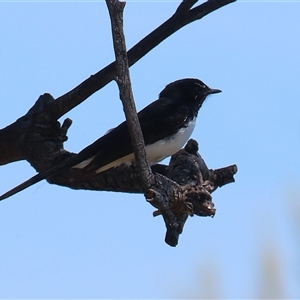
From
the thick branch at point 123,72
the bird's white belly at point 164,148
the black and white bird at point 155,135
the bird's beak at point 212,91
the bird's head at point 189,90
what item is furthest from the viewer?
the bird's beak at point 212,91

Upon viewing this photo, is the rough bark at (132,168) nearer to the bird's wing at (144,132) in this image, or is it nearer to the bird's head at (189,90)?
the bird's wing at (144,132)

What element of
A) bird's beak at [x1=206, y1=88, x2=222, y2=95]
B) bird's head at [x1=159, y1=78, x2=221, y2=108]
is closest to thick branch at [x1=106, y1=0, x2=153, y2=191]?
bird's head at [x1=159, y1=78, x2=221, y2=108]

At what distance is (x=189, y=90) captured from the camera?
23.1 feet

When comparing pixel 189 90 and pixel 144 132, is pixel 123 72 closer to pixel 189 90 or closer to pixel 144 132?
pixel 144 132

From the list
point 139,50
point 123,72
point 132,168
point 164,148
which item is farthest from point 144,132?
point 123,72

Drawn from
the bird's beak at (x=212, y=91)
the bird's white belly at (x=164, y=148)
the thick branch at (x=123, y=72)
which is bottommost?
the thick branch at (x=123, y=72)

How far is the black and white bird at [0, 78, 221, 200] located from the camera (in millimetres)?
5516

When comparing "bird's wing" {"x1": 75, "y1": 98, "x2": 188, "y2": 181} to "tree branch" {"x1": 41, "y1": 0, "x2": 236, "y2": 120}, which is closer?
"tree branch" {"x1": 41, "y1": 0, "x2": 236, "y2": 120}

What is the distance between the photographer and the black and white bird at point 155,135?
217 inches

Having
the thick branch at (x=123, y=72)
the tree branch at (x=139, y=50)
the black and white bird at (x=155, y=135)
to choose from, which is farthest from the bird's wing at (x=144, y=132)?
the thick branch at (x=123, y=72)

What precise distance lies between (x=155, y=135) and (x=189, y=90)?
107 centimetres

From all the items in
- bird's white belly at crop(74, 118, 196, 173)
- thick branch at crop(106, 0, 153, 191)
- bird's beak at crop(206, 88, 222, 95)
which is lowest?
thick branch at crop(106, 0, 153, 191)

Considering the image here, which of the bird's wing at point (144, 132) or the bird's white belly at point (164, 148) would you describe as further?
the bird's white belly at point (164, 148)

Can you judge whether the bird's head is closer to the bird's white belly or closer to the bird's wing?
the bird's wing
